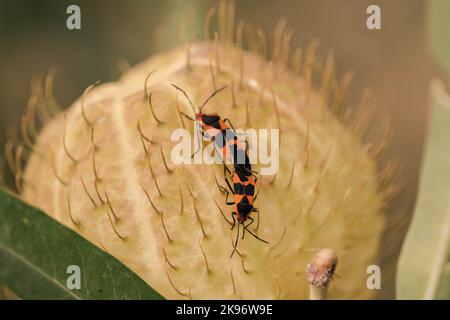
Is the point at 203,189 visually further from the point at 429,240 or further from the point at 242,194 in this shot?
the point at 429,240

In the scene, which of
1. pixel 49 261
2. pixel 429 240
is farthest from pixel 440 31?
pixel 49 261

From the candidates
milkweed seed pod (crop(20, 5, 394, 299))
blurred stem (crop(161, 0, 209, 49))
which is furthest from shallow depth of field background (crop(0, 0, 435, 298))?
milkweed seed pod (crop(20, 5, 394, 299))

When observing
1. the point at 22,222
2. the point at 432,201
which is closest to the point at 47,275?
the point at 22,222

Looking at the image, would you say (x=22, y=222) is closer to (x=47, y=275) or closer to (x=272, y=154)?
(x=47, y=275)

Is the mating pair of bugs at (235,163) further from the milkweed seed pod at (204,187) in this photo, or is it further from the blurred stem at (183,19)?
the blurred stem at (183,19)

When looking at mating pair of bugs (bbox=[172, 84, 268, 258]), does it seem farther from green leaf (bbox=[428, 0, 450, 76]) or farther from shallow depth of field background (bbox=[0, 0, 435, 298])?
shallow depth of field background (bbox=[0, 0, 435, 298])
